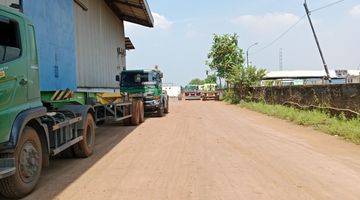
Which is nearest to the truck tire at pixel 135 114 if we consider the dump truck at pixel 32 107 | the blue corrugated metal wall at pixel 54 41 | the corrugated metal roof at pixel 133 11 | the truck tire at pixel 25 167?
the corrugated metal roof at pixel 133 11

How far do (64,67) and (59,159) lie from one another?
7.32 ft

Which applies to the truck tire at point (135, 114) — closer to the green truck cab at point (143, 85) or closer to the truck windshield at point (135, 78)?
the green truck cab at point (143, 85)

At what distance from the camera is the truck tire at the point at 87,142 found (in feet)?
34.6

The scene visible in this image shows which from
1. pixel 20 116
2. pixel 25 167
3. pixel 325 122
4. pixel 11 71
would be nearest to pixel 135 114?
pixel 325 122

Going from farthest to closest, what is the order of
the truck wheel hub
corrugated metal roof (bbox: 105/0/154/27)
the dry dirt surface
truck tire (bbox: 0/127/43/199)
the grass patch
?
corrugated metal roof (bbox: 105/0/154/27)
the grass patch
the dry dirt surface
the truck wheel hub
truck tire (bbox: 0/127/43/199)

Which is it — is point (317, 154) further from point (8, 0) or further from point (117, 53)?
point (117, 53)

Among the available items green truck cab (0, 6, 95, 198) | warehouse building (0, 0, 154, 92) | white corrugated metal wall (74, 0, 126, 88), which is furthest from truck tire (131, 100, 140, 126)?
green truck cab (0, 6, 95, 198)

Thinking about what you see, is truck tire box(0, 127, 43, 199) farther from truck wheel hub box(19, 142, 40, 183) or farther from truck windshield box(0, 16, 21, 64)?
truck windshield box(0, 16, 21, 64)

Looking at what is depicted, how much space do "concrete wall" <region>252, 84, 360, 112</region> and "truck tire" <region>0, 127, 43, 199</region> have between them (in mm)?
12129

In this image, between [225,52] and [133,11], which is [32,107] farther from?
[225,52]

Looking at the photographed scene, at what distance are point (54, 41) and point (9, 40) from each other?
12.2 feet

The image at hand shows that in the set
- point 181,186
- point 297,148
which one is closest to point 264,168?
point 181,186

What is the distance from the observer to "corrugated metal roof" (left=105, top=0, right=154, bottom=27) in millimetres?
23781

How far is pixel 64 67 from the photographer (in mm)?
11461
